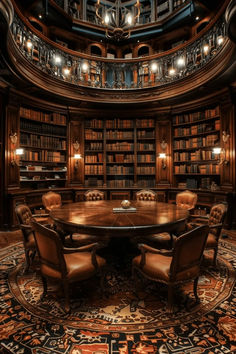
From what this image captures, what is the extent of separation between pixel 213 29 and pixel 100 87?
3.10m

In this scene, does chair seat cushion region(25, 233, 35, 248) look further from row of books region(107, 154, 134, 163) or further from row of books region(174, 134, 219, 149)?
row of books region(174, 134, 219, 149)

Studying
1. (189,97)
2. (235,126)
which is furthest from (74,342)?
(189,97)

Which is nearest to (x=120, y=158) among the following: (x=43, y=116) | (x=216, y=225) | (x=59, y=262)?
(x=43, y=116)

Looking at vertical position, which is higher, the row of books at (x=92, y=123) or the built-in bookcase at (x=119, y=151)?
the row of books at (x=92, y=123)

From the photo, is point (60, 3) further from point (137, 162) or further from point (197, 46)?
point (137, 162)

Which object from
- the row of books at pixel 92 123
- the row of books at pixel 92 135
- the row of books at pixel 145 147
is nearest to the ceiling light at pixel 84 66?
the row of books at pixel 92 123

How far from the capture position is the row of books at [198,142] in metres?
5.59

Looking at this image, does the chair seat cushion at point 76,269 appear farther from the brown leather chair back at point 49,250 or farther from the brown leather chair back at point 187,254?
the brown leather chair back at point 187,254

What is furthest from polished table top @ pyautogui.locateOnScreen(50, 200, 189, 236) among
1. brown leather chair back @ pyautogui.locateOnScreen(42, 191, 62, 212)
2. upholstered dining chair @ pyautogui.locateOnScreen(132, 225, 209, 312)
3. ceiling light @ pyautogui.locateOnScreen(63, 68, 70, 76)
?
ceiling light @ pyautogui.locateOnScreen(63, 68, 70, 76)

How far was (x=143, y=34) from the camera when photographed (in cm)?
721

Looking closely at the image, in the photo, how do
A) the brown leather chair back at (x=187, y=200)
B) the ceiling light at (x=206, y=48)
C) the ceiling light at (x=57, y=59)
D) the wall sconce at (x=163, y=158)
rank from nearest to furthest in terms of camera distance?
1. the brown leather chair back at (x=187, y=200)
2. the ceiling light at (x=206, y=48)
3. the ceiling light at (x=57, y=59)
4. the wall sconce at (x=163, y=158)

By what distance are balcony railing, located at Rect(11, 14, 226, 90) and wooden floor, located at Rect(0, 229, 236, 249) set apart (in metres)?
3.82

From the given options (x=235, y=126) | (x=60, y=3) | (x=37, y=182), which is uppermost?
(x=60, y=3)

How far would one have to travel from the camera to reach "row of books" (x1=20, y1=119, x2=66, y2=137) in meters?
5.63
